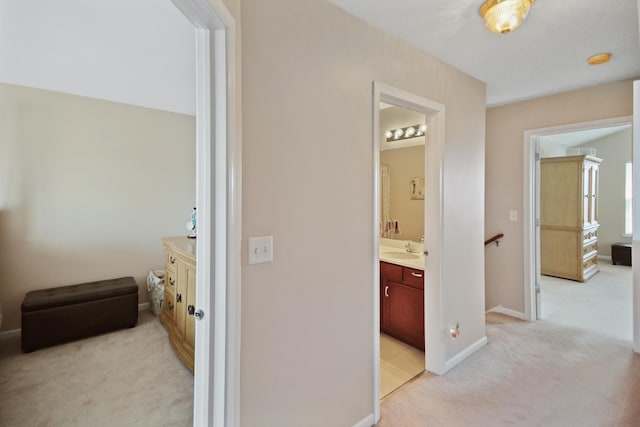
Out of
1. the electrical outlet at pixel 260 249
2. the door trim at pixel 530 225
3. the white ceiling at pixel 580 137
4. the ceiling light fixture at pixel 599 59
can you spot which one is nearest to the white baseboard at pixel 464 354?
the door trim at pixel 530 225

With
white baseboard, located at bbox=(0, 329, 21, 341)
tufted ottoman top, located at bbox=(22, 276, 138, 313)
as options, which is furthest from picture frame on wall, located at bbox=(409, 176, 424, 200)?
white baseboard, located at bbox=(0, 329, 21, 341)

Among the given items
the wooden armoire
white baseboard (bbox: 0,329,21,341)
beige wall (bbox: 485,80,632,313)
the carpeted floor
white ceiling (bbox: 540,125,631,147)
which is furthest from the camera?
white ceiling (bbox: 540,125,631,147)

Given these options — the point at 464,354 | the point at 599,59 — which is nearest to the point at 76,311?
the point at 464,354

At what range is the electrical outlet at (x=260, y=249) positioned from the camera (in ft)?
4.07

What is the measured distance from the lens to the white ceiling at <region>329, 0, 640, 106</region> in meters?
1.60

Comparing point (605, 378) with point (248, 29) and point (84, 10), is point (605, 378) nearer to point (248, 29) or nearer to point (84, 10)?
point (248, 29)

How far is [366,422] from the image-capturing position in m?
1.70

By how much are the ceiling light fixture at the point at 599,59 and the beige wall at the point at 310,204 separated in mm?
1494

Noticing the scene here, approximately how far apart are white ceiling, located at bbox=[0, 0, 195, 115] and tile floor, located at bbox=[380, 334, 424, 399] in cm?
285

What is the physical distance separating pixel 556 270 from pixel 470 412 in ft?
14.7

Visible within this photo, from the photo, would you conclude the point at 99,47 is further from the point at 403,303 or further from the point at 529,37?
the point at 403,303

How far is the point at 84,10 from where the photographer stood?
64.8 inches

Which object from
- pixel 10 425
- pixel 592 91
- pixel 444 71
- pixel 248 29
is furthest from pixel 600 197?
pixel 10 425

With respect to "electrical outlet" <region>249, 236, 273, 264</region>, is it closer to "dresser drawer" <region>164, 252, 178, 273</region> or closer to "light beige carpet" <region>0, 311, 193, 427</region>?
"light beige carpet" <region>0, 311, 193, 427</region>
